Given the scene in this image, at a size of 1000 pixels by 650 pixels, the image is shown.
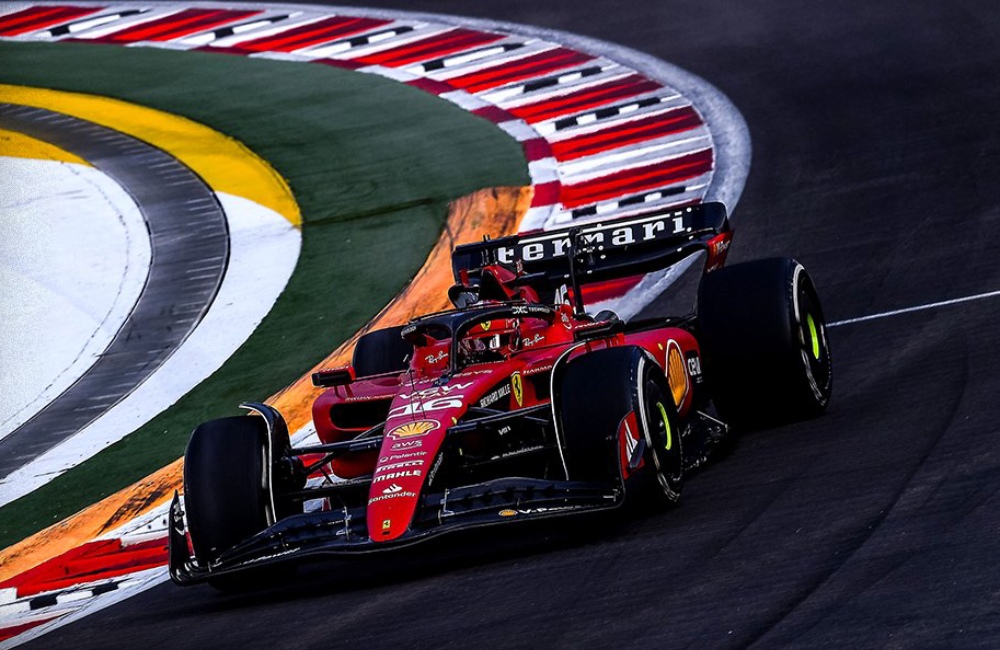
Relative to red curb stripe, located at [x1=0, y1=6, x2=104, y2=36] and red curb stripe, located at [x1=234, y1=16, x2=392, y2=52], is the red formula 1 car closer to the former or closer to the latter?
red curb stripe, located at [x1=234, y1=16, x2=392, y2=52]

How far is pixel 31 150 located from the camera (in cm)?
1859

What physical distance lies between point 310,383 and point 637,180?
14.4 ft

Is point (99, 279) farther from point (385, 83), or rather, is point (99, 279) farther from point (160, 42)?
point (160, 42)

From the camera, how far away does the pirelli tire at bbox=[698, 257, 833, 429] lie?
9.75 meters

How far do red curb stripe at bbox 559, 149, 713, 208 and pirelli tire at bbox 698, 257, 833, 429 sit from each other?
5389mm

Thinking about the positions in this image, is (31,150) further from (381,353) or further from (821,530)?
(821,530)

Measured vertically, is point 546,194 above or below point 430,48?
below

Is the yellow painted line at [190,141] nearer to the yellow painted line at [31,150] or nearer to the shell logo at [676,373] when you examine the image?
the yellow painted line at [31,150]

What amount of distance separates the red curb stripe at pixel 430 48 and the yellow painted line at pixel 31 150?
12.6 ft

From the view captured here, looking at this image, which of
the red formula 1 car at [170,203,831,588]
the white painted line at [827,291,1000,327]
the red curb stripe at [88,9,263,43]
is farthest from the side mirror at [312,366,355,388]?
the red curb stripe at [88,9,263,43]

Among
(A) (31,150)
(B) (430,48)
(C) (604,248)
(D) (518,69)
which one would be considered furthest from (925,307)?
(A) (31,150)

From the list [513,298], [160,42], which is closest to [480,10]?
[160,42]

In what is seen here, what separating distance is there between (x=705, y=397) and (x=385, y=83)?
33.9 feet

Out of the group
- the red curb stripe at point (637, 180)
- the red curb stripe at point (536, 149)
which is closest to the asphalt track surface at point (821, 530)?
the red curb stripe at point (637, 180)
